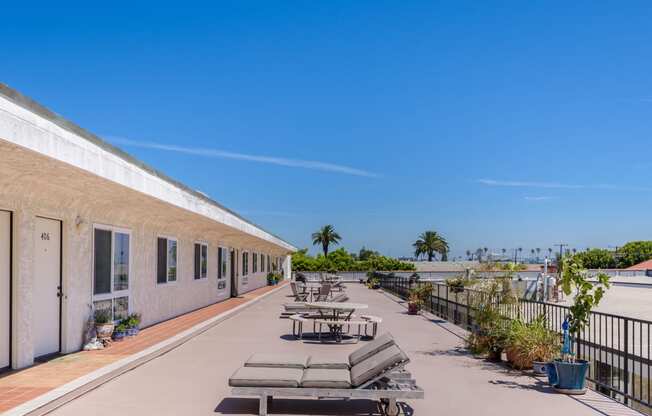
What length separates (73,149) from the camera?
740cm

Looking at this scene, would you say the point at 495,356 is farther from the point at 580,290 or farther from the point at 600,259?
the point at 600,259

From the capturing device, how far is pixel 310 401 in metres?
7.48

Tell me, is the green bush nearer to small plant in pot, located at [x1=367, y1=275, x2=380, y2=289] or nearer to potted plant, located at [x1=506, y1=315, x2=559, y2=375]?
small plant in pot, located at [x1=367, y1=275, x2=380, y2=289]

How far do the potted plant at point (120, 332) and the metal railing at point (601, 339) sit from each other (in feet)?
22.5

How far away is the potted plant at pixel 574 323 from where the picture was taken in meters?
7.88

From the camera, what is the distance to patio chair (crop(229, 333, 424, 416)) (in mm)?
6742

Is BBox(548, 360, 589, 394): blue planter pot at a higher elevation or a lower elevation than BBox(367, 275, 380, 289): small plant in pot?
higher

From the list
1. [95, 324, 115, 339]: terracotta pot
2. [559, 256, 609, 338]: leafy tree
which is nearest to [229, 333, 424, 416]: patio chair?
[559, 256, 609, 338]: leafy tree

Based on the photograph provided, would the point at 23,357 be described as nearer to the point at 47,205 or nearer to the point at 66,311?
the point at 66,311

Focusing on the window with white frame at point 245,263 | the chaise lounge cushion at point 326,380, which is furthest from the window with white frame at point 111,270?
the window with white frame at point 245,263

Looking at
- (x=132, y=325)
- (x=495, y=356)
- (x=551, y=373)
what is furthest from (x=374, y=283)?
(x=551, y=373)

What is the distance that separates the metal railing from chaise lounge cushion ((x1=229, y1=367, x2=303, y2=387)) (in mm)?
4078

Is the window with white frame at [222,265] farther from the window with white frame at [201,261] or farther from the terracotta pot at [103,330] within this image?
the terracotta pot at [103,330]

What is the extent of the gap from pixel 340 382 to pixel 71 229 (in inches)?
234
